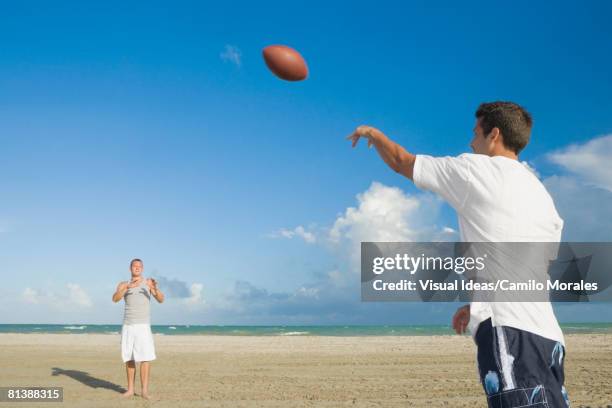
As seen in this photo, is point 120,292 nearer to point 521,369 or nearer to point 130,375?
point 130,375

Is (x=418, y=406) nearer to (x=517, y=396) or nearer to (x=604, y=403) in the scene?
(x=604, y=403)

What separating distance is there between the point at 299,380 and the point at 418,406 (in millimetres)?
3115

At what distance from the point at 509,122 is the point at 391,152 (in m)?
0.57

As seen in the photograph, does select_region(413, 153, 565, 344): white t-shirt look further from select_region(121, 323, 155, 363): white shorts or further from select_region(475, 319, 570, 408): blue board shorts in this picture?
select_region(121, 323, 155, 363): white shorts

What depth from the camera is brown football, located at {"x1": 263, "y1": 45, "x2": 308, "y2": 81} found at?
5789 mm

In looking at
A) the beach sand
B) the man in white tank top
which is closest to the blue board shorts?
the beach sand

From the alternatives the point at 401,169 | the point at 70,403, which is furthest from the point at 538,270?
the point at 70,403

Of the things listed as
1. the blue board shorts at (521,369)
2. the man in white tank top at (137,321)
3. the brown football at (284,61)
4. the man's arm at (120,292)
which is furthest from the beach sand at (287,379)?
the blue board shorts at (521,369)

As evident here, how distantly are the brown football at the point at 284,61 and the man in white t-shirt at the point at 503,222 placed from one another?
3330 mm

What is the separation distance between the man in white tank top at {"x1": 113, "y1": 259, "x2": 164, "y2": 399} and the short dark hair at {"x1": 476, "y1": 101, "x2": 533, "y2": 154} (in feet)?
22.6

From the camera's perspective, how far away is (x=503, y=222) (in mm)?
2406

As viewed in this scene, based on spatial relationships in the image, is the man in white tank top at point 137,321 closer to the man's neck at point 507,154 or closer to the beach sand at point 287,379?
the beach sand at point 287,379

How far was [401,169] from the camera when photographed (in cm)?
259

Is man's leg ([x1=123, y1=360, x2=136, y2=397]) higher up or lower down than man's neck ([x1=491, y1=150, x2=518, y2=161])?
lower down
